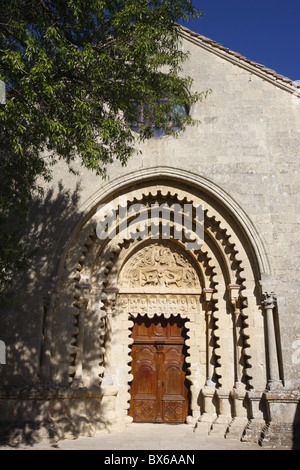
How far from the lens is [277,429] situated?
772 centimetres

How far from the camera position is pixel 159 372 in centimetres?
988

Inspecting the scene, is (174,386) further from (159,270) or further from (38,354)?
(38,354)

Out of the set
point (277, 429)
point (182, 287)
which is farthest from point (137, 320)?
point (277, 429)

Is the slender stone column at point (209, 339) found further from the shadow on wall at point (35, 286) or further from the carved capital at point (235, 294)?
the shadow on wall at point (35, 286)

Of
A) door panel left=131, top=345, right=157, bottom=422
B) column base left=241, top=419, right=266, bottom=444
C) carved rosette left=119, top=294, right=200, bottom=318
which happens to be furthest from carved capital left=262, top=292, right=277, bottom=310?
door panel left=131, top=345, right=157, bottom=422

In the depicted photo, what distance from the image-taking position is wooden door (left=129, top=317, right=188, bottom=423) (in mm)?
9625

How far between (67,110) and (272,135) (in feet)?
16.6

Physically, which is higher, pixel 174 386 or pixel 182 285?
pixel 182 285

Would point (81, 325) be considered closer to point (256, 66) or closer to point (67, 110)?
point (67, 110)

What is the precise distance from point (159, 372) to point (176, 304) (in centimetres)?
166

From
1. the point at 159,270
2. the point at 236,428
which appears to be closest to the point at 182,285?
the point at 159,270

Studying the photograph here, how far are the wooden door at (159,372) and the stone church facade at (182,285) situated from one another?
24 millimetres

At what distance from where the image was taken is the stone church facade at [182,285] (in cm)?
841

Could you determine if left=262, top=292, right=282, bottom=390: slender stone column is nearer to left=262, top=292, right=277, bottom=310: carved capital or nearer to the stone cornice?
left=262, top=292, right=277, bottom=310: carved capital
